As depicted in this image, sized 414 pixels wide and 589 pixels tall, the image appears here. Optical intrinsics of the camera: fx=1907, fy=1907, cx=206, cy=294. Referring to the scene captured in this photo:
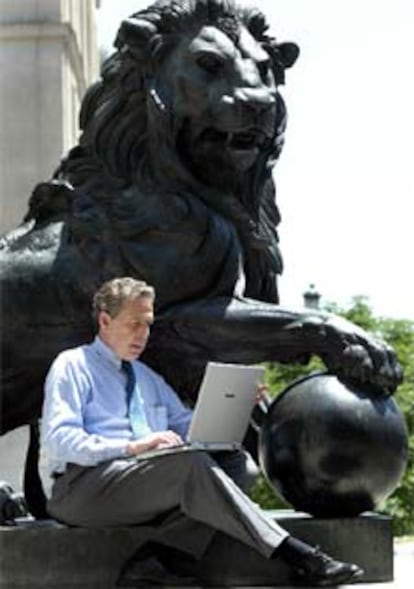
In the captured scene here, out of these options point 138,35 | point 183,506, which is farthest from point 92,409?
point 138,35

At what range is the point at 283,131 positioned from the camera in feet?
33.1

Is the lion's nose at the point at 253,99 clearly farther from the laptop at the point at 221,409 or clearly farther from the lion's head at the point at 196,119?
the laptop at the point at 221,409

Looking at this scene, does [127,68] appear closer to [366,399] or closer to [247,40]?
[247,40]

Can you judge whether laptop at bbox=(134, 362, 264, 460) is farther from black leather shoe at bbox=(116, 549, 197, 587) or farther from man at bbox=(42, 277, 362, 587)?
black leather shoe at bbox=(116, 549, 197, 587)

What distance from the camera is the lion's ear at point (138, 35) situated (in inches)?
390

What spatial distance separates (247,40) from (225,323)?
155 centimetres

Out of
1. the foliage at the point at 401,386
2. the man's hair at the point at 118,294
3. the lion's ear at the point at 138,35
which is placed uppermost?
the lion's ear at the point at 138,35

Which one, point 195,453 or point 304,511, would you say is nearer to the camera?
point 195,453

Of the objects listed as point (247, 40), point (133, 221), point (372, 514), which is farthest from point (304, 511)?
point (247, 40)

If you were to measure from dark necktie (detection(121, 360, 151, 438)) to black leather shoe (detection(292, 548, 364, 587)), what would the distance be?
88 cm

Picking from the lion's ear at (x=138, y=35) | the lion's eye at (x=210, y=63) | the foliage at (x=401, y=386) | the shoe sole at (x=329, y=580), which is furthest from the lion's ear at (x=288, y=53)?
the foliage at (x=401, y=386)

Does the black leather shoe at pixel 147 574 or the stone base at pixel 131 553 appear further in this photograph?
the stone base at pixel 131 553

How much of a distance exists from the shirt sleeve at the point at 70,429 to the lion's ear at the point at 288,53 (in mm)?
2821

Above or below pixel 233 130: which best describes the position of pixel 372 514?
below
